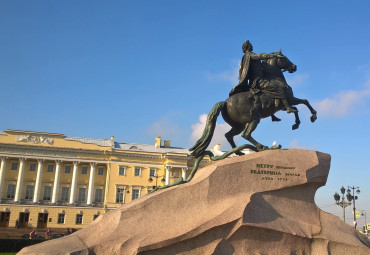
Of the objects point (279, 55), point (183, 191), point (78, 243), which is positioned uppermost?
point (279, 55)

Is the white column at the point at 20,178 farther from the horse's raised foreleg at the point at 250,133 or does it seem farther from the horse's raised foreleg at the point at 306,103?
the horse's raised foreleg at the point at 306,103

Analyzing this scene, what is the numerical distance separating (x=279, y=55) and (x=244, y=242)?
536cm

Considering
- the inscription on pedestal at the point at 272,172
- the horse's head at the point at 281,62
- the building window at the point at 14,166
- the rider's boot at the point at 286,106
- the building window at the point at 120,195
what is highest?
the building window at the point at 14,166

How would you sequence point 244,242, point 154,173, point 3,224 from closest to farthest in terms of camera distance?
point 244,242
point 3,224
point 154,173

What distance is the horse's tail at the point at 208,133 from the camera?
9.45 meters

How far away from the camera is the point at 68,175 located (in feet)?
189

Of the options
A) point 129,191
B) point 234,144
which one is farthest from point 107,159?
point 234,144

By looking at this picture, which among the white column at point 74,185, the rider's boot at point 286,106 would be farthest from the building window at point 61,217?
the rider's boot at point 286,106

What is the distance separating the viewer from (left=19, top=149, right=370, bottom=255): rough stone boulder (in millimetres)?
7125

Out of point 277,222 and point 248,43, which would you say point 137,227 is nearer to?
point 277,222

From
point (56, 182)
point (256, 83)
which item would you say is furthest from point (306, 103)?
point (56, 182)

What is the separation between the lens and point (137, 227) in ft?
24.0

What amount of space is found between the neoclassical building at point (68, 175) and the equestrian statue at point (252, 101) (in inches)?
1681

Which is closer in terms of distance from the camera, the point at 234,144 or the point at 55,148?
the point at 234,144
